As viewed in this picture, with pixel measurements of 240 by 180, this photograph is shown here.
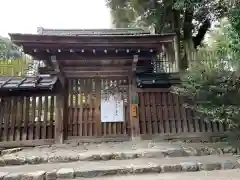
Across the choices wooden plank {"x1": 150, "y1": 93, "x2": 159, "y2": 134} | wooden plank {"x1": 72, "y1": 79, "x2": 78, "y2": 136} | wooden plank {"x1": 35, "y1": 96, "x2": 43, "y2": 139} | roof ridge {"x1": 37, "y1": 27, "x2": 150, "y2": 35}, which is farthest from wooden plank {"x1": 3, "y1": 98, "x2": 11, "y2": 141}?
wooden plank {"x1": 150, "y1": 93, "x2": 159, "y2": 134}

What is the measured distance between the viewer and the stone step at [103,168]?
4.59 metres

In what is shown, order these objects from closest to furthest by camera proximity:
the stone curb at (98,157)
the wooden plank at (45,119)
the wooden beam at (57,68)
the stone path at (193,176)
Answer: the stone path at (193,176)
the stone curb at (98,157)
the wooden beam at (57,68)
the wooden plank at (45,119)

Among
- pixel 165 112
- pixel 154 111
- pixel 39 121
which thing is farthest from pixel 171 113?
pixel 39 121

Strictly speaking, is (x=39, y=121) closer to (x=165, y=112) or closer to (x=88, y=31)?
(x=165, y=112)

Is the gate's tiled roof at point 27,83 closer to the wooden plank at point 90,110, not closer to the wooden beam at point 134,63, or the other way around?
the wooden plank at point 90,110

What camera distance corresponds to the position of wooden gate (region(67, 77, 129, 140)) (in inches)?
309

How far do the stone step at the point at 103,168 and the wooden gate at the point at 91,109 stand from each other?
226 centimetres

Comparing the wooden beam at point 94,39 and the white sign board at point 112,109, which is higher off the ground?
the wooden beam at point 94,39

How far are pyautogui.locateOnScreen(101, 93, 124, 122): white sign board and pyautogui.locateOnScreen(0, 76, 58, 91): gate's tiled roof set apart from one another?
6.16ft

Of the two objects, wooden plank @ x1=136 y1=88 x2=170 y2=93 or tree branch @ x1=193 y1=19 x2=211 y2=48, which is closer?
wooden plank @ x1=136 y1=88 x2=170 y2=93

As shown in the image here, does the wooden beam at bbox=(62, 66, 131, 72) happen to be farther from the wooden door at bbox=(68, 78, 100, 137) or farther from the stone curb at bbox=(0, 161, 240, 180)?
the stone curb at bbox=(0, 161, 240, 180)

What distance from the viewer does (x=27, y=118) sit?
25.2 feet

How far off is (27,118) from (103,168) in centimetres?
398

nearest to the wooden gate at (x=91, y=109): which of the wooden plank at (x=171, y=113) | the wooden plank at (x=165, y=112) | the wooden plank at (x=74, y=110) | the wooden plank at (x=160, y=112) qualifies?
the wooden plank at (x=74, y=110)
